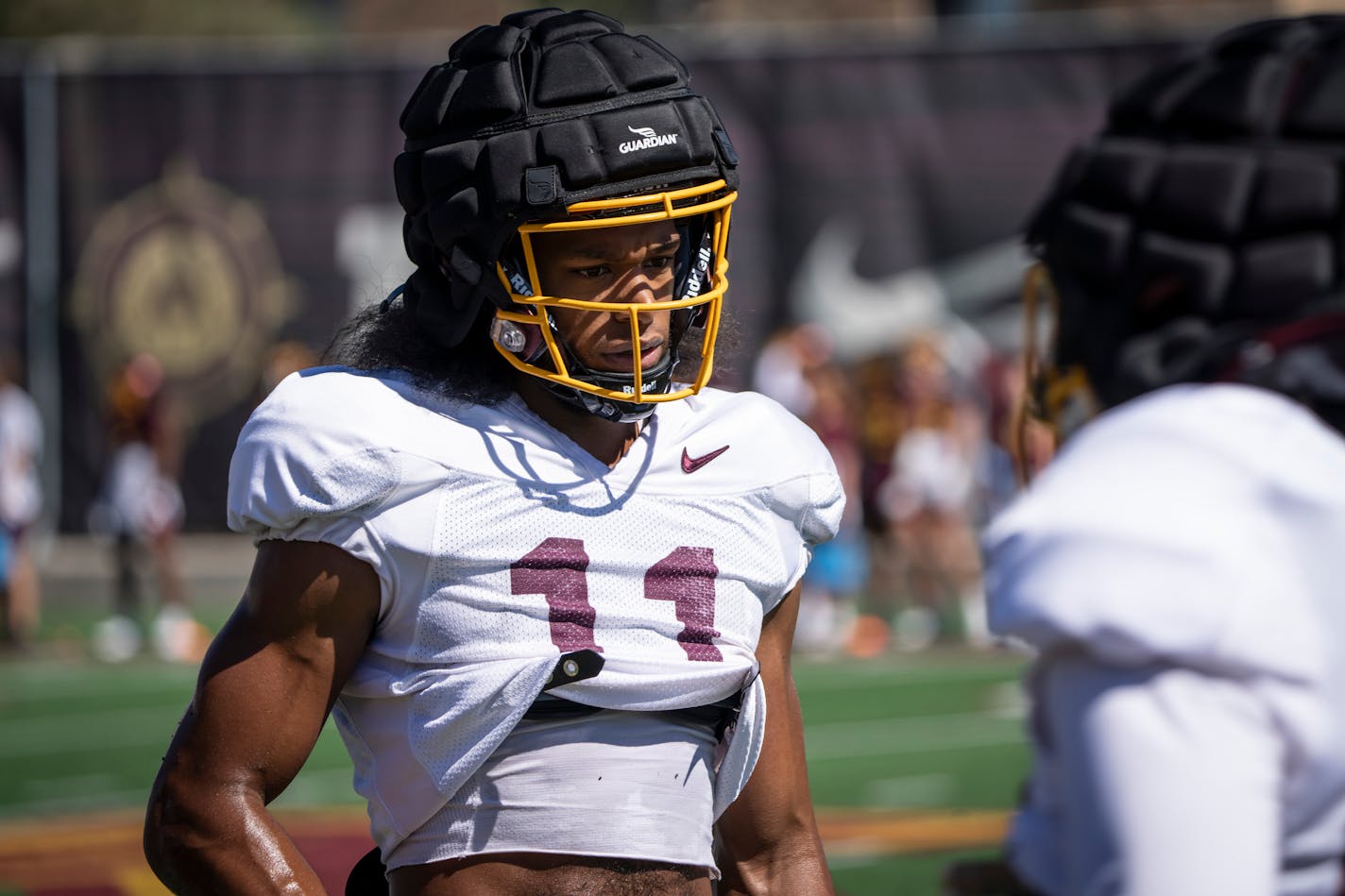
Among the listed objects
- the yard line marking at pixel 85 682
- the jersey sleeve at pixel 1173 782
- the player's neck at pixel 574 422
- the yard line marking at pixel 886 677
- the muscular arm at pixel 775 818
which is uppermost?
the jersey sleeve at pixel 1173 782

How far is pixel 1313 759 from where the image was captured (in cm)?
111

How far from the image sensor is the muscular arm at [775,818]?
2221 mm

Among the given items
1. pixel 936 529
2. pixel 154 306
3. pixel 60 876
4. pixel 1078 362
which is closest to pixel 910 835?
pixel 60 876

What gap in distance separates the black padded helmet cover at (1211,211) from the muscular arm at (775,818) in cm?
88

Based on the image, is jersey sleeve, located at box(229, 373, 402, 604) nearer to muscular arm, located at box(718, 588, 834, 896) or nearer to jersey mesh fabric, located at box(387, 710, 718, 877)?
jersey mesh fabric, located at box(387, 710, 718, 877)

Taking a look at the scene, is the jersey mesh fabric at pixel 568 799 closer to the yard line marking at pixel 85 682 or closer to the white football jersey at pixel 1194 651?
the white football jersey at pixel 1194 651

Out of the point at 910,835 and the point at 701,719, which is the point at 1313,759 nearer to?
the point at 701,719

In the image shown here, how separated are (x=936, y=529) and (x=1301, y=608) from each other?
33.7 feet

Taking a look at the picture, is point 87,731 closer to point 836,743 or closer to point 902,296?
point 836,743

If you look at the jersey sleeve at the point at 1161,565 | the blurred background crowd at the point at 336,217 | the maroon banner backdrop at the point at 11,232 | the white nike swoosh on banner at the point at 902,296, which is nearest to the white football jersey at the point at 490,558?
the jersey sleeve at the point at 1161,565

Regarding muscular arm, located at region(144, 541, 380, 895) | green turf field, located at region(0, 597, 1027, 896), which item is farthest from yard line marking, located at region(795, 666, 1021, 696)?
muscular arm, located at region(144, 541, 380, 895)

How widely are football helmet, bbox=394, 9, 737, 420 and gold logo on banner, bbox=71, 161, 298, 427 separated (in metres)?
11.0

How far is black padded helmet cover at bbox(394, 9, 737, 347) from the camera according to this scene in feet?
6.66

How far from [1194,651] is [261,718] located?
1.17 meters
